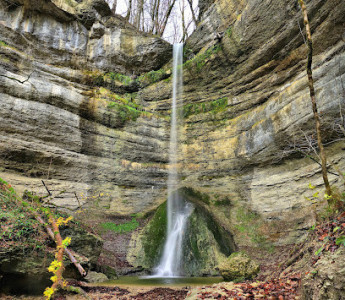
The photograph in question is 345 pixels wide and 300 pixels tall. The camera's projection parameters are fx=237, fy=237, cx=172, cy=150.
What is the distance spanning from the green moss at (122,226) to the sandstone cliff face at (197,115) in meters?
0.74

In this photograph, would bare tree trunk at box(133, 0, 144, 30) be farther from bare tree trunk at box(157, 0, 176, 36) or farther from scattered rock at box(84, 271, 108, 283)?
scattered rock at box(84, 271, 108, 283)

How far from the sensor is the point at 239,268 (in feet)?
22.6

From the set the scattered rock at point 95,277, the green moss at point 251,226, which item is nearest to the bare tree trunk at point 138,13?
the green moss at point 251,226

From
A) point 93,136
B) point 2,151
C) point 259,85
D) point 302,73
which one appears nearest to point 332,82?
point 302,73

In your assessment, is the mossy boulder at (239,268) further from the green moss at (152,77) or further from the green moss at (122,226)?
the green moss at (152,77)

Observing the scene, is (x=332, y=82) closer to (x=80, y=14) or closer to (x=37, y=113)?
(x=37, y=113)

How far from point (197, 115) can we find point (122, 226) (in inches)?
323

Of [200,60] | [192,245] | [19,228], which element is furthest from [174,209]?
[200,60]

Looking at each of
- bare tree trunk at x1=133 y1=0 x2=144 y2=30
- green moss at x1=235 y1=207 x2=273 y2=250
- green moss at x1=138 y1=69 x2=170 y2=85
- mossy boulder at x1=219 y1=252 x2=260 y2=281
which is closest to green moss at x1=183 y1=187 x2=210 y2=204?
green moss at x1=235 y1=207 x2=273 y2=250

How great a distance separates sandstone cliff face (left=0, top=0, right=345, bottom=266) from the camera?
9.86 metres

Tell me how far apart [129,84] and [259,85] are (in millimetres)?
9073

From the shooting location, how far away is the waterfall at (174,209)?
1034 centimetres

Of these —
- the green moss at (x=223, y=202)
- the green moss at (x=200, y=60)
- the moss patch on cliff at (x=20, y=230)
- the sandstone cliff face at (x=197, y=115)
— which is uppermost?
the green moss at (x=200, y=60)

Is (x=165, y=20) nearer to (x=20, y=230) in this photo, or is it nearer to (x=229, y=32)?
(x=229, y=32)
